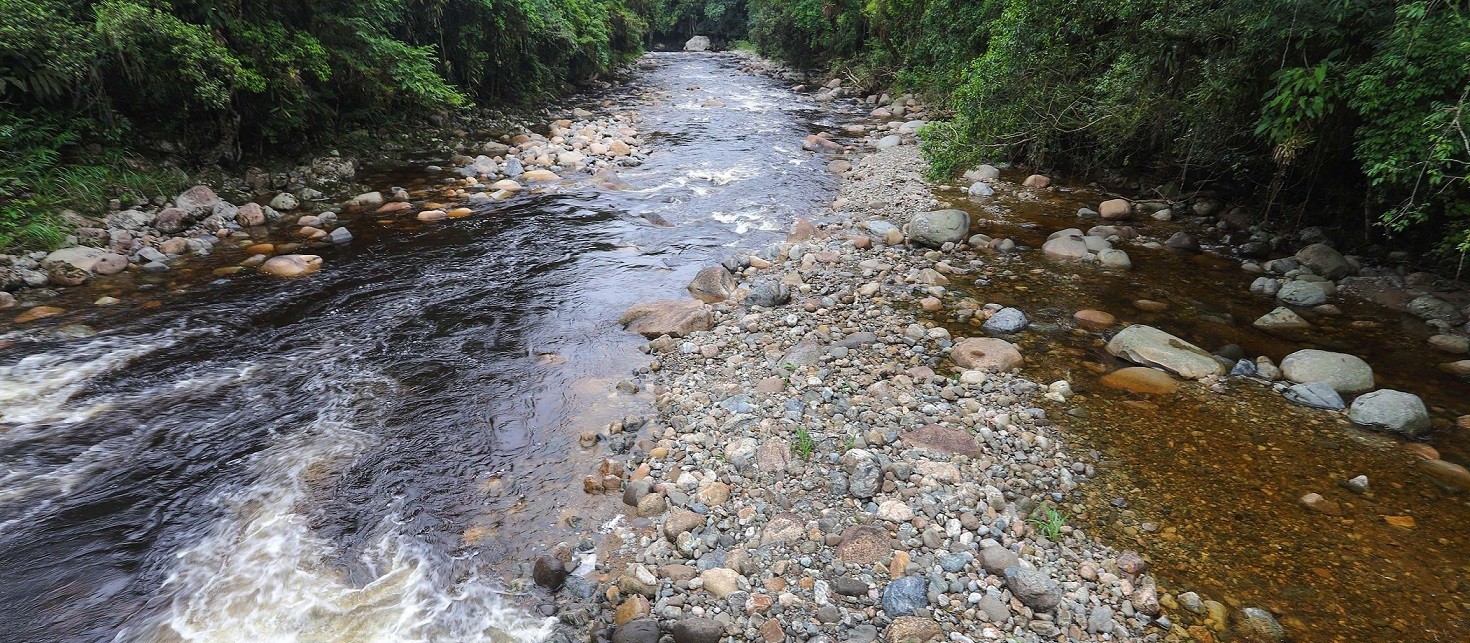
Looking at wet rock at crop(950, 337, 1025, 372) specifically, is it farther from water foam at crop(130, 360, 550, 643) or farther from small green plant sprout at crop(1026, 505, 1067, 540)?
water foam at crop(130, 360, 550, 643)

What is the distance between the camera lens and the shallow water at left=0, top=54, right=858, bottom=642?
3.71 m

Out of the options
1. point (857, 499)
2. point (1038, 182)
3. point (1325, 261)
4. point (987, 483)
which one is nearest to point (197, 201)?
point (857, 499)

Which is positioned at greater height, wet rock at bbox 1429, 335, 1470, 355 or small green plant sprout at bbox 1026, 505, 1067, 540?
wet rock at bbox 1429, 335, 1470, 355

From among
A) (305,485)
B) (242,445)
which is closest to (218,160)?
(242,445)

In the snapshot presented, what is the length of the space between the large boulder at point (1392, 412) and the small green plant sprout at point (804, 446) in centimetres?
396

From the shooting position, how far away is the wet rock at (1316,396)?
16.0 feet

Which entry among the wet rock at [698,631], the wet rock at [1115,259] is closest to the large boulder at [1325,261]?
the wet rock at [1115,259]

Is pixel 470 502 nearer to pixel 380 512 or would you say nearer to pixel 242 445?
pixel 380 512

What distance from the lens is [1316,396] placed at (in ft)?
16.2

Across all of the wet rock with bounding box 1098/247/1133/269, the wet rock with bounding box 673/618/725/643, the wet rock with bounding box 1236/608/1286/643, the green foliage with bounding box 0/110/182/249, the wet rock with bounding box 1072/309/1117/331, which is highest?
the green foliage with bounding box 0/110/182/249

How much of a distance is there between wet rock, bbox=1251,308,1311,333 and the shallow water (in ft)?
19.4

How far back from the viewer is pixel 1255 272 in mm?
7285

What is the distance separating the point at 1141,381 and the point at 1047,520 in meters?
2.20

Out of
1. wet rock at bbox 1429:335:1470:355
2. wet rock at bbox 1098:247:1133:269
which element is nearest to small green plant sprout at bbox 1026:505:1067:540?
wet rock at bbox 1429:335:1470:355
